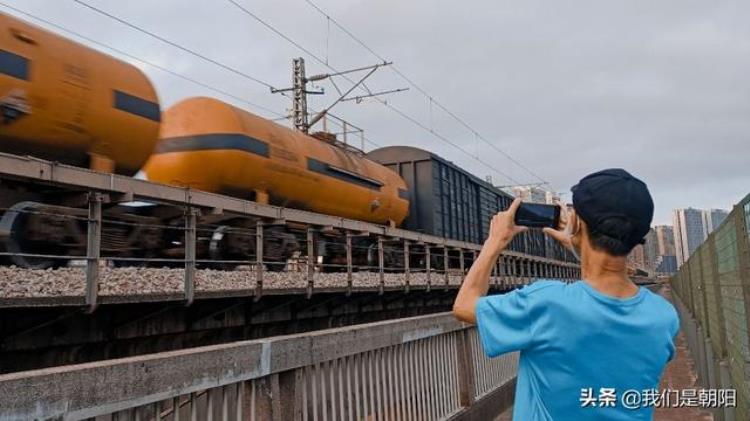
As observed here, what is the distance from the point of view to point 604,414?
4.93 feet

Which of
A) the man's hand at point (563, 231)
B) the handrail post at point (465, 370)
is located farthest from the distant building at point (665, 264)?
the man's hand at point (563, 231)

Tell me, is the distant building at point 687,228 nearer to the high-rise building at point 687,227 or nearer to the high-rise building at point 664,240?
the high-rise building at point 687,227

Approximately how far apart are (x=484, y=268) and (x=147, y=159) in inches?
309

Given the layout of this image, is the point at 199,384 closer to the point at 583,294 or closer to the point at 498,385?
the point at 583,294

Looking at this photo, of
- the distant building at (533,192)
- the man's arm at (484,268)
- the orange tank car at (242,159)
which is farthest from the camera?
the distant building at (533,192)

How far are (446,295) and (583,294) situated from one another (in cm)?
1524

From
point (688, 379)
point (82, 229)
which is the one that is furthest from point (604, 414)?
point (688, 379)

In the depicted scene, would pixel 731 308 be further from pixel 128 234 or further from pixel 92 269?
pixel 128 234

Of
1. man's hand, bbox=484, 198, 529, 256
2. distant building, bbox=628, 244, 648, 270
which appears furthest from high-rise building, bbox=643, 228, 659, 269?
man's hand, bbox=484, 198, 529, 256

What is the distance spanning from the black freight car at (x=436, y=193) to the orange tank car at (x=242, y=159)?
5546 mm

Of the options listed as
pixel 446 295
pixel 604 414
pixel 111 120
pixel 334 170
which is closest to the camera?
pixel 604 414

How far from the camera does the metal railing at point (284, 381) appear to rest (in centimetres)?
193

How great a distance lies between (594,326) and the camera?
58.7 inches

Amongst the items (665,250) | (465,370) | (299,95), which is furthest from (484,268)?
(665,250)
